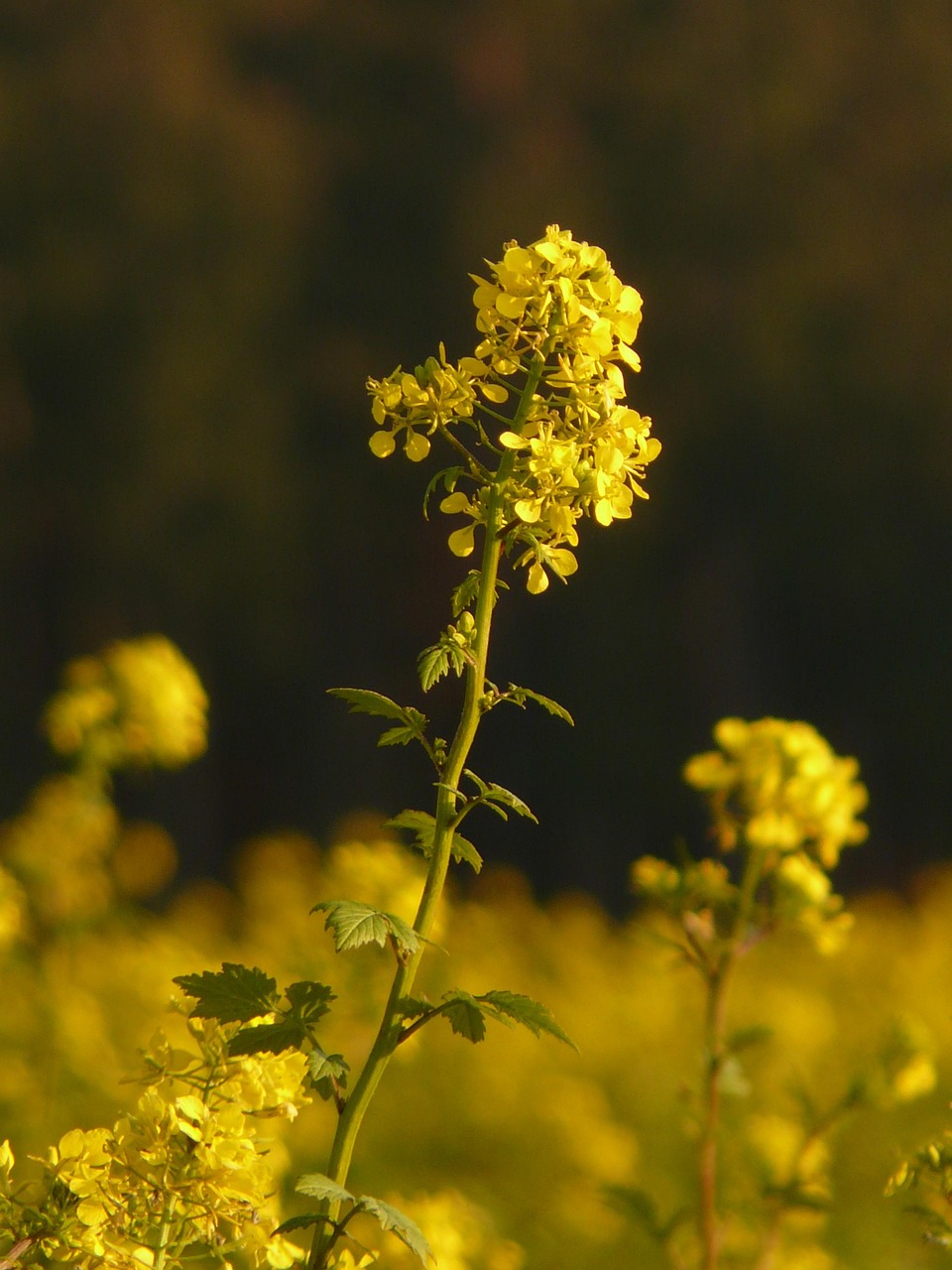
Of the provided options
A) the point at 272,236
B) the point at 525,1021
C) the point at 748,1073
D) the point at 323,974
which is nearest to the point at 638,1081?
the point at 748,1073

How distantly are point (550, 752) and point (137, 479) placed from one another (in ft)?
10.6

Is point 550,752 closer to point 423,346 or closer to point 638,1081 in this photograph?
point 423,346

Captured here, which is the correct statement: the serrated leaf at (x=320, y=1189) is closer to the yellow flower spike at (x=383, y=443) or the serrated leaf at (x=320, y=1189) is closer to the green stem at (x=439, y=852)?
the green stem at (x=439, y=852)

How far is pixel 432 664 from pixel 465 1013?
0.98 feet

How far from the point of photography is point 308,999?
49.5 inches

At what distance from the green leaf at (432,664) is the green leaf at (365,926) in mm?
198

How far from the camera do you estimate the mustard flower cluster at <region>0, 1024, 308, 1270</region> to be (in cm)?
112

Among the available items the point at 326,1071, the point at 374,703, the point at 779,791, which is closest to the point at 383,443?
the point at 374,703

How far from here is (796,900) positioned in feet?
7.02

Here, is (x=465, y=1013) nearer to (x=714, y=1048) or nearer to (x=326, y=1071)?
(x=326, y=1071)

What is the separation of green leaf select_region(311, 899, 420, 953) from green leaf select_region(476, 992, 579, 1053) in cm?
9

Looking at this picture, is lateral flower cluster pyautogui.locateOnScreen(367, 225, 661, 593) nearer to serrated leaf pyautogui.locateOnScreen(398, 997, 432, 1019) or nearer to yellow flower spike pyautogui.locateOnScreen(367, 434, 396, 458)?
yellow flower spike pyautogui.locateOnScreen(367, 434, 396, 458)

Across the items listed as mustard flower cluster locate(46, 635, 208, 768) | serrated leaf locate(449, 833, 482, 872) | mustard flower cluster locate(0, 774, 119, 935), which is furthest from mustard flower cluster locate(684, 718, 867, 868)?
mustard flower cluster locate(0, 774, 119, 935)

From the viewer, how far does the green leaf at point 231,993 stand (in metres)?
1.24
